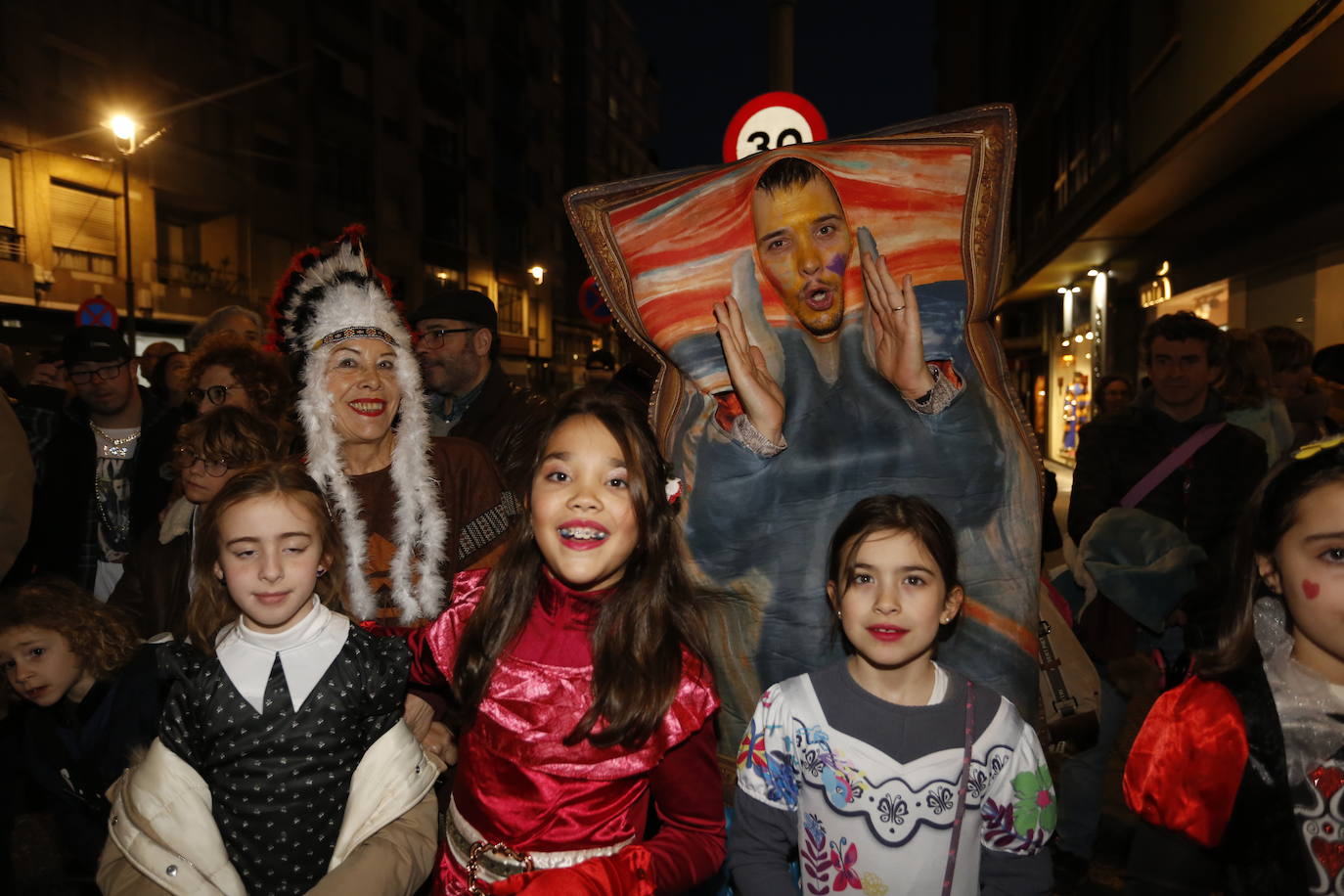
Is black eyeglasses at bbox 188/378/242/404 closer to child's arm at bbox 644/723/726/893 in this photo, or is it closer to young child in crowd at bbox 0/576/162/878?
young child in crowd at bbox 0/576/162/878

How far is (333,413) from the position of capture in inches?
103

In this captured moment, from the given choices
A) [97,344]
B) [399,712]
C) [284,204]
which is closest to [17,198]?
[284,204]

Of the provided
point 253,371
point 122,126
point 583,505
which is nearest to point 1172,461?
point 583,505

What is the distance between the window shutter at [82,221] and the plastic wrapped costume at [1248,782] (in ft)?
65.7

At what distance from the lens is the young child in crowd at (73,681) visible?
2598 mm

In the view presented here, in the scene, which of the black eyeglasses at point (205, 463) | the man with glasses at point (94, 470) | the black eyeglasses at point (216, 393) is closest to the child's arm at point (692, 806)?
the black eyeglasses at point (205, 463)

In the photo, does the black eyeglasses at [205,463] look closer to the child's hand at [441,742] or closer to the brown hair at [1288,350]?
the child's hand at [441,742]

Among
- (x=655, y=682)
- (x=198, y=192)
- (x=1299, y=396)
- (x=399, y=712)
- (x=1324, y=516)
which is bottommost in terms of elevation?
(x=399, y=712)

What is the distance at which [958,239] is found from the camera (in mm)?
2043

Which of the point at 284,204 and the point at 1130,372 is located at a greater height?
the point at 284,204

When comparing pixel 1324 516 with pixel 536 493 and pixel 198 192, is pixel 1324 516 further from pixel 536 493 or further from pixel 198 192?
pixel 198 192

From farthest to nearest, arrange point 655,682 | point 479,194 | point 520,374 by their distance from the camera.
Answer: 1. point 520,374
2. point 479,194
3. point 655,682

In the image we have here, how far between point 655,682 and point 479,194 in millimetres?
34565

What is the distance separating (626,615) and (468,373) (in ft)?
8.71
